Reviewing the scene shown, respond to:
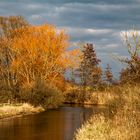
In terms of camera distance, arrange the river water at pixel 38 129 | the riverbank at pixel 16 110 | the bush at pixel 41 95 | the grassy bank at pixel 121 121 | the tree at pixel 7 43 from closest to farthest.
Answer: the grassy bank at pixel 121 121
the river water at pixel 38 129
the riverbank at pixel 16 110
the bush at pixel 41 95
the tree at pixel 7 43

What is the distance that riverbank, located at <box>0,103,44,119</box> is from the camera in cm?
3625

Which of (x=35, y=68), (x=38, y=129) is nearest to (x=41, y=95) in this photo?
(x=35, y=68)

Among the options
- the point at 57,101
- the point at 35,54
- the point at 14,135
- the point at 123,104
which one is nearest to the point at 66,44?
the point at 35,54

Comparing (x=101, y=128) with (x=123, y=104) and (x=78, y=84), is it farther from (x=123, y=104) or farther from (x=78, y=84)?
(x=78, y=84)

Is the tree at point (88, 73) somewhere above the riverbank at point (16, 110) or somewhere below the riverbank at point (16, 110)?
above

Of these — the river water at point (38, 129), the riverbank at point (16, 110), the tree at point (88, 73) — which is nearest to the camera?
the river water at point (38, 129)

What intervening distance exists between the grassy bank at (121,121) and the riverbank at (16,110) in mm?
17222

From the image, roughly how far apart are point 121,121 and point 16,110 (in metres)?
23.5

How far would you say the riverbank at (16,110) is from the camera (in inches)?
1427

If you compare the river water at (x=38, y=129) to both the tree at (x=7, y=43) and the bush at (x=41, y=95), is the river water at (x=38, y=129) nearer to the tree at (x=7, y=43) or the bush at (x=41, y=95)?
the bush at (x=41, y=95)

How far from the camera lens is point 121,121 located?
16500mm

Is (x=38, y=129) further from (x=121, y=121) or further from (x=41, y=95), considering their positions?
(x=41, y=95)

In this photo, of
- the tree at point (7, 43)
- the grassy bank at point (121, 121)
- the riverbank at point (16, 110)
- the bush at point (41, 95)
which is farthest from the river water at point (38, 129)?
the tree at point (7, 43)

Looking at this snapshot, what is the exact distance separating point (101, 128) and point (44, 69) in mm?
36242
